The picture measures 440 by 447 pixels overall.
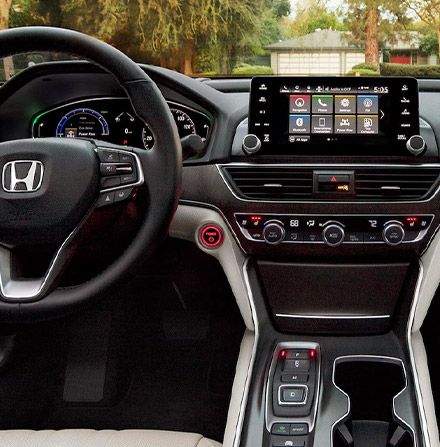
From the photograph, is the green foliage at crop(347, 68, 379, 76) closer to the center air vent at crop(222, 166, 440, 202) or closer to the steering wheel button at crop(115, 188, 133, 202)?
the center air vent at crop(222, 166, 440, 202)

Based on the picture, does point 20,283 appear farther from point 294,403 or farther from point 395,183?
point 395,183

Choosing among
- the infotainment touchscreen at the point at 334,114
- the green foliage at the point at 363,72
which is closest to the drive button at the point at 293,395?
the infotainment touchscreen at the point at 334,114

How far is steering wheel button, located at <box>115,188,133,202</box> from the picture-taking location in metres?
1.35

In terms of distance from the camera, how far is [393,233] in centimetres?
177

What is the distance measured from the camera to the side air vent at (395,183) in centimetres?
176

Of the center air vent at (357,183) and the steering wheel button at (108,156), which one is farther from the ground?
the steering wheel button at (108,156)

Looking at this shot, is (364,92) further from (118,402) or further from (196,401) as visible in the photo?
(118,402)

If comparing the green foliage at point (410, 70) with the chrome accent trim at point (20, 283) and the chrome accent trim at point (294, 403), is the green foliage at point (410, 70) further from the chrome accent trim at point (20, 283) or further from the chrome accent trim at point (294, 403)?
the chrome accent trim at point (20, 283)

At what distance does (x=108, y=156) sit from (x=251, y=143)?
1.74 ft

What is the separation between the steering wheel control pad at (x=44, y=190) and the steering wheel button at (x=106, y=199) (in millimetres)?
15

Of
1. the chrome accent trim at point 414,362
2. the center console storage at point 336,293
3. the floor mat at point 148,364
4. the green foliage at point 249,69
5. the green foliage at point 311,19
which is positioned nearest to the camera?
the chrome accent trim at point 414,362

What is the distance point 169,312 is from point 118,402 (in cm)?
43

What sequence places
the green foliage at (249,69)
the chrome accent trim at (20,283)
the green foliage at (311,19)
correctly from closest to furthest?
the chrome accent trim at (20,283) < the green foliage at (249,69) < the green foliage at (311,19)

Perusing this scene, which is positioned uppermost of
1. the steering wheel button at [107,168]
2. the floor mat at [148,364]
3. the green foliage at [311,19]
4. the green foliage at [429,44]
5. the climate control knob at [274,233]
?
the green foliage at [311,19]
